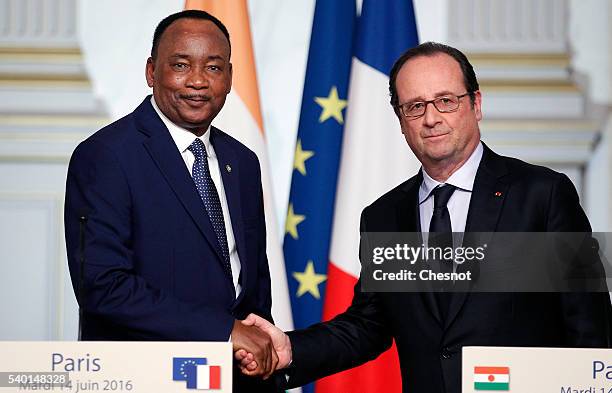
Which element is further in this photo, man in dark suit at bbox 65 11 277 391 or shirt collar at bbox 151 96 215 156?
shirt collar at bbox 151 96 215 156

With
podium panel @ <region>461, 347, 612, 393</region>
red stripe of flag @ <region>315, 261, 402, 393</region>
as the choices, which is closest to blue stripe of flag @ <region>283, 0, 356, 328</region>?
red stripe of flag @ <region>315, 261, 402, 393</region>

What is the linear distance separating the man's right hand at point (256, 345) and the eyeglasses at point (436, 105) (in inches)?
29.4

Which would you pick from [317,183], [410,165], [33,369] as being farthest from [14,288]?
[33,369]

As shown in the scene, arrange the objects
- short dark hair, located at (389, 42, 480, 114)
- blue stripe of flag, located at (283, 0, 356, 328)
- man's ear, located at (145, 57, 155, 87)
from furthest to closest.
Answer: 1. blue stripe of flag, located at (283, 0, 356, 328)
2. man's ear, located at (145, 57, 155, 87)
3. short dark hair, located at (389, 42, 480, 114)

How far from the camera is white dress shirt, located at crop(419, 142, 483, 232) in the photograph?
2.93 m

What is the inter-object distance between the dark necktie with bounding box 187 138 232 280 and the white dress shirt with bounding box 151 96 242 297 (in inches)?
0.7

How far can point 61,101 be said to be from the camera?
4.52 meters

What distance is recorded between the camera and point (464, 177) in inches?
116

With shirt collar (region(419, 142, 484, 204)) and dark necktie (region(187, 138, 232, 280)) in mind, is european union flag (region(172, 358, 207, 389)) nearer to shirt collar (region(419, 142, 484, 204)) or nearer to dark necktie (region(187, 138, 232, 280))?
dark necktie (region(187, 138, 232, 280))

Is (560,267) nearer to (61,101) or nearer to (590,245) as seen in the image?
(590,245)

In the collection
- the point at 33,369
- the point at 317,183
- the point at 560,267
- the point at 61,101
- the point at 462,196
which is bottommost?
the point at 33,369

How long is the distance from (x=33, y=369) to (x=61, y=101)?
2303 mm

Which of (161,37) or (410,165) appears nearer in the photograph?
(161,37)

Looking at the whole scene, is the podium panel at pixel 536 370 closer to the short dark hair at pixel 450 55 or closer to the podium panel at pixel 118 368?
the podium panel at pixel 118 368
